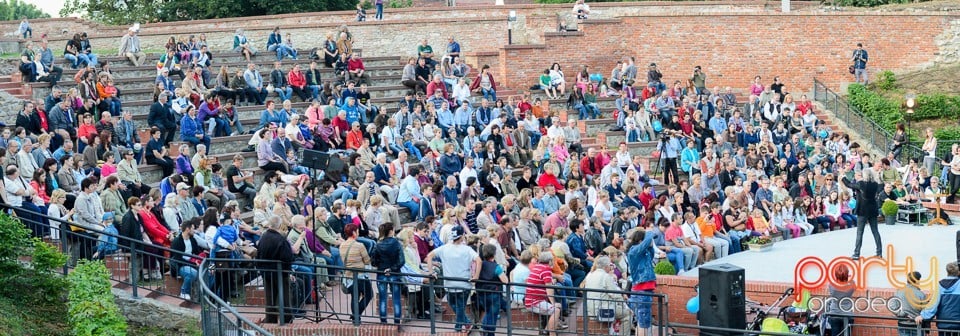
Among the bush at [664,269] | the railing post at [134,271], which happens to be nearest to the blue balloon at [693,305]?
the bush at [664,269]

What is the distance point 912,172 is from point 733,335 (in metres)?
Result: 15.4

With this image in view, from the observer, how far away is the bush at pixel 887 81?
120 feet

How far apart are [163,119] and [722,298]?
40.7 feet

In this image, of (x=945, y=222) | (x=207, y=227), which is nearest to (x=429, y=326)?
(x=207, y=227)

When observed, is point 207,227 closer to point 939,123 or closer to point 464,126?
point 464,126

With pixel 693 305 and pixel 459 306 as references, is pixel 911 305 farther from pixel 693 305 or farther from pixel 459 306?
pixel 459 306

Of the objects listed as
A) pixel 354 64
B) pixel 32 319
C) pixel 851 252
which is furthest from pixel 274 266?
pixel 354 64

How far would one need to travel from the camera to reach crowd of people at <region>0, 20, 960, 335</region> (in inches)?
687

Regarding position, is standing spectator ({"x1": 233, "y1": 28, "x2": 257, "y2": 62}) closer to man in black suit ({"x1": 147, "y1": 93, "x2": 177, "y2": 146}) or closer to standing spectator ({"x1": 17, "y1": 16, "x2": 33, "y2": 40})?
standing spectator ({"x1": 17, "y1": 16, "x2": 33, "y2": 40})

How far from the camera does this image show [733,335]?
53.0ft

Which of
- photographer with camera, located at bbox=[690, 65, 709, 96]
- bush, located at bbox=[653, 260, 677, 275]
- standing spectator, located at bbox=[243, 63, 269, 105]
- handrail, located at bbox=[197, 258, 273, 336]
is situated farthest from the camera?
photographer with camera, located at bbox=[690, 65, 709, 96]

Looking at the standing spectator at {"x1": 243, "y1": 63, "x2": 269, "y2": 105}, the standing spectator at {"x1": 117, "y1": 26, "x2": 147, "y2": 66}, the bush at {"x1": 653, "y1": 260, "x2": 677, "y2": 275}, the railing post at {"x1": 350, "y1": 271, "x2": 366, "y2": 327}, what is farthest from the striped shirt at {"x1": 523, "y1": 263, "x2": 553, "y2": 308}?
the standing spectator at {"x1": 117, "y1": 26, "x2": 147, "y2": 66}

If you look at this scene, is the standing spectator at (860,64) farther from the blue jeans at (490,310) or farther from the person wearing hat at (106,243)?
the person wearing hat at (106,243)

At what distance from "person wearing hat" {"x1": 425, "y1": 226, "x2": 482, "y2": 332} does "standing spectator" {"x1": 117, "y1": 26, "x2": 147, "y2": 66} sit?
616 inches
